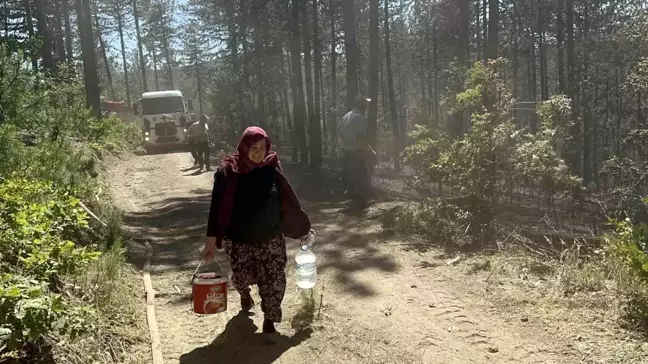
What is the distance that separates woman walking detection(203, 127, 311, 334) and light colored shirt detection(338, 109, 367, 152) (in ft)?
18.3

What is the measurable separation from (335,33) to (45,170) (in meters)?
21.7

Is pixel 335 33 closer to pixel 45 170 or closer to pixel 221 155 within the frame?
pixel 221 155

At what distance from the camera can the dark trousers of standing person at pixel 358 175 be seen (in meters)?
10.3

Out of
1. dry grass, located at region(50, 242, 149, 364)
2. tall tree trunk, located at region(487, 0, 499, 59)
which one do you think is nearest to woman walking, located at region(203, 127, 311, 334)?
dry grass, located at region(50, 242, 149, 364)

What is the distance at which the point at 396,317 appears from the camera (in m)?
5.13

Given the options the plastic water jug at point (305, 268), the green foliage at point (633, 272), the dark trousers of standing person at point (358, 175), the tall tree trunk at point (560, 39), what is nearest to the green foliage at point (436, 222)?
the dark trousers of standing person at point (358, 175)

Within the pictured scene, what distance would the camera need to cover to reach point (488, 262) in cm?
646

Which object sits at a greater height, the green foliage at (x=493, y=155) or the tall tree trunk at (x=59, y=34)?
the tall tree trunk at (x=59, y=34)

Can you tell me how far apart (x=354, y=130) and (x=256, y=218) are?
19.2ft

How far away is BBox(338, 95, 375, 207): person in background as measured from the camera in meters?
10.0

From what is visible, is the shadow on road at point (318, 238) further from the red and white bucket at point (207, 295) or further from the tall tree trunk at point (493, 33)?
the tall tree trunk at point (493, 33)

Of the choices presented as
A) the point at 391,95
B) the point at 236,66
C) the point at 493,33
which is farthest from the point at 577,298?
the point at 236,66

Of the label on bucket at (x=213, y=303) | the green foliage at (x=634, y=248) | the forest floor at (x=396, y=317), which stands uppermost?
the green foliage at (x=634, y=248)

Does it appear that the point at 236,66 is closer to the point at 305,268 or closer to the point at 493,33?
Result: the point at 493,33
